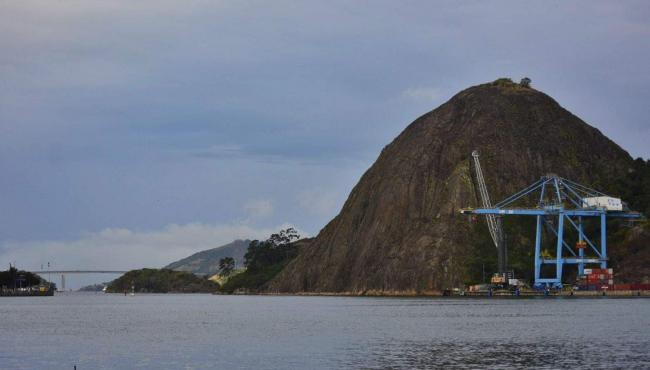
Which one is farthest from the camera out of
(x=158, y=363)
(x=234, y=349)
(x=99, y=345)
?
(x=99, y=345)

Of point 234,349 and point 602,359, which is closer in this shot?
point 602,359

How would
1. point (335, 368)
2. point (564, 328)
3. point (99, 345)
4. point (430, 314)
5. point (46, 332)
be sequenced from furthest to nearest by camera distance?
Result: point (430, 314), point (46, 332), point (564, 328), point (99, 345), point (335, 368)

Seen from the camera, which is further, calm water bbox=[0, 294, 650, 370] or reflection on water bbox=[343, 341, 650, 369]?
calm water bbox=[0, 294, 650, 370]

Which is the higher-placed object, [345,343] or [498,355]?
[498,355]

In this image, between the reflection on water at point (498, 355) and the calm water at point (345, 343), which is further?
the calm water at point (345, 343)

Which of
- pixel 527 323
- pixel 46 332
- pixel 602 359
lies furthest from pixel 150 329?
pixel 602 359

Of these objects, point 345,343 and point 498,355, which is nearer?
point 498,355

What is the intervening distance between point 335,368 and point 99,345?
28214 millimetres

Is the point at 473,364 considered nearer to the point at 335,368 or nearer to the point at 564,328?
the point at 335,368

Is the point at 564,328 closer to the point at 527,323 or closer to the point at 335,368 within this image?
the point at 527,323

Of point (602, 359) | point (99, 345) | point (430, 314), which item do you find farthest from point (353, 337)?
point (430, 314)

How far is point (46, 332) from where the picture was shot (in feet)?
323

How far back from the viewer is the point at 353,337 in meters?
82.1

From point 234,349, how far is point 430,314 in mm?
57370
